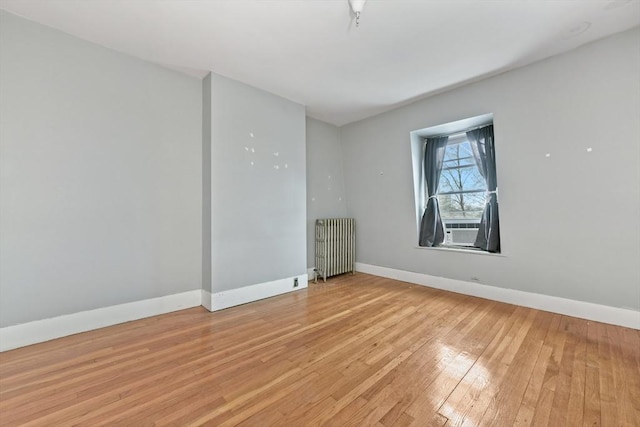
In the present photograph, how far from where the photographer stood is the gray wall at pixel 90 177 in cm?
216

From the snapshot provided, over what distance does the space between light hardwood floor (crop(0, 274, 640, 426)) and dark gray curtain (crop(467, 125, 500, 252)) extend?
101cm

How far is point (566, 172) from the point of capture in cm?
276

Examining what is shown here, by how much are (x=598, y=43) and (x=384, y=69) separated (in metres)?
2.14

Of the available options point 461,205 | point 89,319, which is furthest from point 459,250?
point 89,319

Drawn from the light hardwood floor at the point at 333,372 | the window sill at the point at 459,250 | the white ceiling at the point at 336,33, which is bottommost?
the light hardwood floor at the point at 333,372

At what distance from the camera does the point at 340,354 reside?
2.01 m

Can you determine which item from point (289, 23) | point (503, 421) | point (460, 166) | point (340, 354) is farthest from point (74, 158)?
point (460, 166)

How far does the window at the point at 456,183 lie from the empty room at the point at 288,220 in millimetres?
52

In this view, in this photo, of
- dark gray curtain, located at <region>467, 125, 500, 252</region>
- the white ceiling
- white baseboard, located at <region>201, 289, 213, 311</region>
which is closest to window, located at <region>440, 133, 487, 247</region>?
dark gray curtain, located at <region>467, 125, 500, 252</region>

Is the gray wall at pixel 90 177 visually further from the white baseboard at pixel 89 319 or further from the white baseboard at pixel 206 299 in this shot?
the white baseboard at pixel 206 299

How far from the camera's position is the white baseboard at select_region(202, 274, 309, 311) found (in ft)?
9.77

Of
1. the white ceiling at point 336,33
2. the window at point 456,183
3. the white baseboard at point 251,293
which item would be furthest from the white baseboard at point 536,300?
the white ceiling at point 336,33

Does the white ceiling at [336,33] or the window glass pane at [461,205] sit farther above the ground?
the white ceiling at [336,33]

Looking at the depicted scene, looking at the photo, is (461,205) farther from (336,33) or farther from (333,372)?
(333,372)
